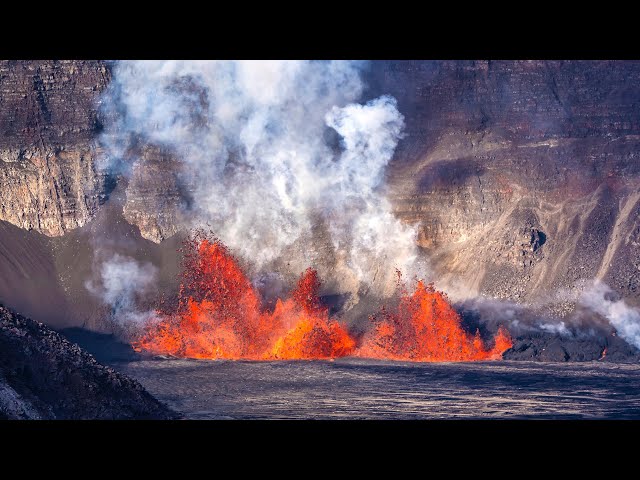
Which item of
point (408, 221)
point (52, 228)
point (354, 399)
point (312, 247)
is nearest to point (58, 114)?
point (52, 228)

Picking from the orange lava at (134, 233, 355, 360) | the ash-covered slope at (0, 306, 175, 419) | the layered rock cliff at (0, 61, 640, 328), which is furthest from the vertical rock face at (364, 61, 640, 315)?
the ash-covered slope at (0, 306, 175, 419)

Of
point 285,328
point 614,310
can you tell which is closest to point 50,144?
point 285,328

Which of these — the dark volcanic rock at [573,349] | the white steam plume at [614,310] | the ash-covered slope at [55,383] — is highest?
the white steam plume at [614,310]

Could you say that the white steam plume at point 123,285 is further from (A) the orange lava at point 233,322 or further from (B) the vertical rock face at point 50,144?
(B) the vertical rock face at point 50,144

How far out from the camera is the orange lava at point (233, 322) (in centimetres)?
6247

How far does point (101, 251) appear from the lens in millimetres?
69875

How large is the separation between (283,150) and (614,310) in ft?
73.6

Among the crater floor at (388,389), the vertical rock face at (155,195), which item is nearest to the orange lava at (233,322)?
the vertical rock face at (155,195)

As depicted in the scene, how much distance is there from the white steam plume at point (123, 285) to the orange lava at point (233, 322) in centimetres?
188

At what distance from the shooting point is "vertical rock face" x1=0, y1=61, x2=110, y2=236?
235 ft

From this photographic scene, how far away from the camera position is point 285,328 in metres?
64.7

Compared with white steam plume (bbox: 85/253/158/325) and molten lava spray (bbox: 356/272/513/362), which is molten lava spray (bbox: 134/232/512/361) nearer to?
molten lava spray (bbox: 356/272/513/362)

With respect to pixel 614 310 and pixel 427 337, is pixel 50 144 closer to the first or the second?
pixel 427 337

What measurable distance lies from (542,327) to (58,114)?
33474 millimetres
